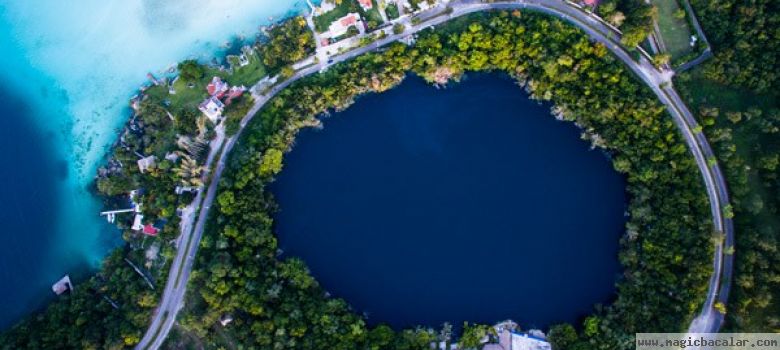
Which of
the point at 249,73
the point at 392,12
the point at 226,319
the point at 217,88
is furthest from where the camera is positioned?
the point at 249,73

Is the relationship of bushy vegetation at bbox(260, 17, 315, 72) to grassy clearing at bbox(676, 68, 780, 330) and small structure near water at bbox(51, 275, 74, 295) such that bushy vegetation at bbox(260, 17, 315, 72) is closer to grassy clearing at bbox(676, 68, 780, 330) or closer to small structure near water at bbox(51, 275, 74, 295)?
small structure near water at bbox(51, 275, 74, 295)

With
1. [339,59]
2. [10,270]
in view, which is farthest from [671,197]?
[10,270]

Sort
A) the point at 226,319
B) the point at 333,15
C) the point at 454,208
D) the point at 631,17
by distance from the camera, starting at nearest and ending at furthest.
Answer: the point at 226,319
the point at 631,17
the point at 454,208
the point at 333,15

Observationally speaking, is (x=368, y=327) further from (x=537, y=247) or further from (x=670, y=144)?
(x=670, y=144)

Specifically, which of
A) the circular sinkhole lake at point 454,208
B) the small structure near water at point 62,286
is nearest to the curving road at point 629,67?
the circular sinkhole lake at point 454,208

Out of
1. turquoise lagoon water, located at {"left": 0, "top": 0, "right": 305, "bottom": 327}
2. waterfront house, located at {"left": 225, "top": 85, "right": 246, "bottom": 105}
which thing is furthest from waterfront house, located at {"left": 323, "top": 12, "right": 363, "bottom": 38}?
waterfront house, located at {"left": 225, "top": 85, "right": 246, "bottom": 105}

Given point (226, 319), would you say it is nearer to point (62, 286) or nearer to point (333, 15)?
point (62, 286)

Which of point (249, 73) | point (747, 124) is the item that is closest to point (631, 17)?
point (747, 124)
